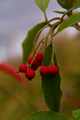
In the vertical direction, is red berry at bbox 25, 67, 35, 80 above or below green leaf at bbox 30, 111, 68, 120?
above

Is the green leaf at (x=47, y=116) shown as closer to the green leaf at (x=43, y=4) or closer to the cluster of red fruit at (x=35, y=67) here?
the cluster of red fruit at (x=35, y=67)

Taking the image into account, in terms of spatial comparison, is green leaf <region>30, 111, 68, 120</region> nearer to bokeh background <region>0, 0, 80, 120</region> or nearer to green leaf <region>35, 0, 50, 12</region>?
bokeh background <region>0, 0, 80, 120</region>

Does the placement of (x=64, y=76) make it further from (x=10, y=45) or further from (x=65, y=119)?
(x=10, y=45)

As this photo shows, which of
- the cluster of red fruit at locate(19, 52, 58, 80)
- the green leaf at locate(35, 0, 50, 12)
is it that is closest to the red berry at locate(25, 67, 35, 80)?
the cluster of red fruit at locate(19, 52, 58, 80)

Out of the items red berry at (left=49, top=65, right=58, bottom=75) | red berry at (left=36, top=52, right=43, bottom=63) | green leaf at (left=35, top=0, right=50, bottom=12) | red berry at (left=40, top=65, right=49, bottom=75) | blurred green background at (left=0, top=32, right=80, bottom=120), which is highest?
green leaf at (left=35, top=0, right=50, bottom=12)

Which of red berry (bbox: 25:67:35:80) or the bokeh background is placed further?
the bokeh background

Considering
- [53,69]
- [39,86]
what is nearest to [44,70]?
[53,69]

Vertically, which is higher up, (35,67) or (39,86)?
(35,67)

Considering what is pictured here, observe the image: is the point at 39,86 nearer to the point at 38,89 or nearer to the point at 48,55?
the point at 38,89
